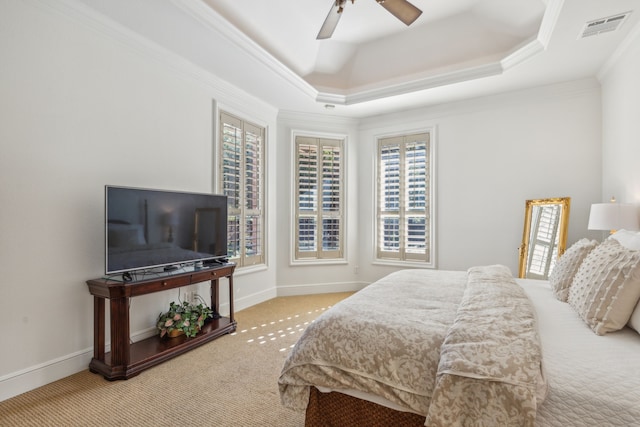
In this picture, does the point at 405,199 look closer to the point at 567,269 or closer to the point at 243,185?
the point at 243,185

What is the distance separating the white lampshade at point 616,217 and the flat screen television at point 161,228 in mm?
3468

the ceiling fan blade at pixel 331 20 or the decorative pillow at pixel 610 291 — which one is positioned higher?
the ceiling fan blade at pixel 331 20

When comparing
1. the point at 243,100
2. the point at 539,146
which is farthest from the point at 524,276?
the point at 243,100

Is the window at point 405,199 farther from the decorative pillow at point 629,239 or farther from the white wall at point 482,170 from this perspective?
the decorative pillow at point 629,239

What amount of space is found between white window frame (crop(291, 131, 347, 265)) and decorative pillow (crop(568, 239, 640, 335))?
336cm

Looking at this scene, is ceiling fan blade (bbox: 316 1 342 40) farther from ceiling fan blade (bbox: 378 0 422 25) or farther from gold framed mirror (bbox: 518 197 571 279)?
gold framed mirror (bbox: 518 197 571 279)

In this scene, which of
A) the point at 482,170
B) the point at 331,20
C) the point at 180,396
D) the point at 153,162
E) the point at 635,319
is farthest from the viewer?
the point at 482,170

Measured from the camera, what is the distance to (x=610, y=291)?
154cm

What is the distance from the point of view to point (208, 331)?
9.84ft

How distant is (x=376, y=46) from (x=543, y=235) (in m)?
3.05

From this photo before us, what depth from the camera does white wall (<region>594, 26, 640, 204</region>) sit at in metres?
2.75

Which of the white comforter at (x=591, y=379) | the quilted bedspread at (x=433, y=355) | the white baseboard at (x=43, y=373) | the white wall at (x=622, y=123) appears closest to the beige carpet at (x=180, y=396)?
the white baseboard at (x=43, y=373)

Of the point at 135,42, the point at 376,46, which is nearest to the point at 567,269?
the point at 376,46

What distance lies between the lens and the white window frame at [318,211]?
4770 millimetres
